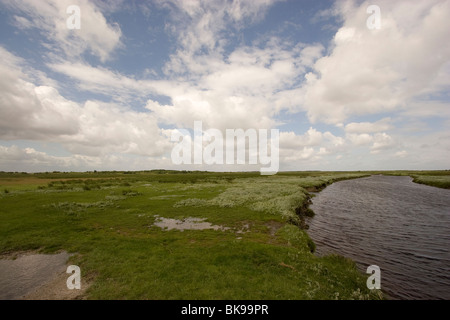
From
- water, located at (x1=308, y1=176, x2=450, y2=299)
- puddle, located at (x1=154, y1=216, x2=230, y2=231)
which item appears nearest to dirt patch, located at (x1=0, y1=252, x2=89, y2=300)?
puddle, located at (x1=154, y1=216, x2=230, y2=231)

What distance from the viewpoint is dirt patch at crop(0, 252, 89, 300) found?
1128 cm

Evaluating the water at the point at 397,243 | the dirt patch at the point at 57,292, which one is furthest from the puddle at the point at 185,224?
the water at the point at 397,243

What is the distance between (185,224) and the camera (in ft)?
82.6

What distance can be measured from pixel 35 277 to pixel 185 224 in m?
14.3

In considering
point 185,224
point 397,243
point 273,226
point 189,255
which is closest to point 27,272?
point 189,255

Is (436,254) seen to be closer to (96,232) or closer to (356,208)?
(356,208)

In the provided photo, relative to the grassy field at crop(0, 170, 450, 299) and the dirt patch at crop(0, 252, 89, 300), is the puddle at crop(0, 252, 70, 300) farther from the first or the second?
the grassy field at crop(0, 170, 450, 299)

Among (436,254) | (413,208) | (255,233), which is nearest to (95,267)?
(255,233)

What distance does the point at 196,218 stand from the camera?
91.2 ft

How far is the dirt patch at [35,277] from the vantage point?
11281 millimetres

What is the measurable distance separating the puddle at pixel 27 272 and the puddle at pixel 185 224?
33.2ft

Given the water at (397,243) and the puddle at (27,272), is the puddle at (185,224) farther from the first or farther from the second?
the water at (397,243)

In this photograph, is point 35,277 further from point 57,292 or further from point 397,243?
point 397,243

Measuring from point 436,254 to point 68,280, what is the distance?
31397mm
